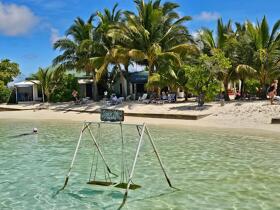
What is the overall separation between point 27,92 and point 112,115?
40.7m

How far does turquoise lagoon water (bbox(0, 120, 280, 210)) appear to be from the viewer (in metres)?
8.44

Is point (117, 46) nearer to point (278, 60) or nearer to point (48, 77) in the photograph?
point (48, 77)

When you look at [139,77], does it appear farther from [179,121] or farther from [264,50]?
[179,121]

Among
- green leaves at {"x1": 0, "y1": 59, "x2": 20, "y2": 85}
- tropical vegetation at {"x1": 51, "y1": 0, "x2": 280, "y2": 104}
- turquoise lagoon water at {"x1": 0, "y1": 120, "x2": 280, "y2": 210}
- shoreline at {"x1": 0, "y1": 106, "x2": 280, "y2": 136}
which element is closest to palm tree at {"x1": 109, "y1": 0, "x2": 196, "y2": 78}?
tropical vegetation at {"x1": 51, "y1": 0, "x2": 280, "y2": 104}

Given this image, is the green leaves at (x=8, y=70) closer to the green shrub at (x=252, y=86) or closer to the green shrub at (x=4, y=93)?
the green shrub at (x=4, y=93)

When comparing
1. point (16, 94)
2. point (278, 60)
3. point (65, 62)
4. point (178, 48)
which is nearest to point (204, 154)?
point (278, 60)

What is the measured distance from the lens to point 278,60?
28.9 m

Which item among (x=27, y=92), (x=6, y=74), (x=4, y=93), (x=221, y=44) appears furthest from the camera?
(x=27, y=92)

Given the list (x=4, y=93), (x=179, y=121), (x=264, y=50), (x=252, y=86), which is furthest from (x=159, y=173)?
(x=4, y=93)

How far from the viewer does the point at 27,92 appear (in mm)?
46875

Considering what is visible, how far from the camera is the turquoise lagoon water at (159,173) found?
844cm

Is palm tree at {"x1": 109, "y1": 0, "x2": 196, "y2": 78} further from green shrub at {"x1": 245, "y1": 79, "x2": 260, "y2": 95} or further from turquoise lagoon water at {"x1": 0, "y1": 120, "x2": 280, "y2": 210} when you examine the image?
turquoise lagoon water at {"x1": 0, "y1": 120, "x2": 280, "y2": 210}

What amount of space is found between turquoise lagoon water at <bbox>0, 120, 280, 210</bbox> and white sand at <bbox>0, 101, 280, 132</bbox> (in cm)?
337

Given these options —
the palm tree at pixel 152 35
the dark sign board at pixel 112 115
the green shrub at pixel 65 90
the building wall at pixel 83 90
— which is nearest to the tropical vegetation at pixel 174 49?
the palm tree at pixel 152 35
